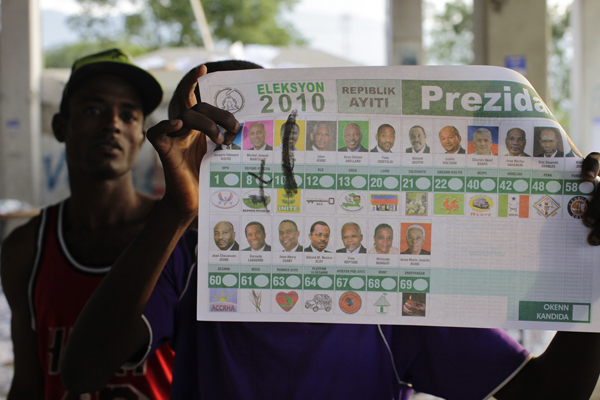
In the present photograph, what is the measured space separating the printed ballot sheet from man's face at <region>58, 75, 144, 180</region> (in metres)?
0.69

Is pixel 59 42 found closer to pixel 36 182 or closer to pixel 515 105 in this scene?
pixel 36 182

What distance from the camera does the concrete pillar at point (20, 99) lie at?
795cm

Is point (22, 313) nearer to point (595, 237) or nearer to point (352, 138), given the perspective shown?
point (352, 138)

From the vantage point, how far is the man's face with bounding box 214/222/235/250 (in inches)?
43.0

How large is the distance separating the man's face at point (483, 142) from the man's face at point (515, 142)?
0.04 metres

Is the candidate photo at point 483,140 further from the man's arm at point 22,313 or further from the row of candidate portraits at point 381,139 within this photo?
the man's arm at point 22,313

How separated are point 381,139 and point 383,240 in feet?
0.75

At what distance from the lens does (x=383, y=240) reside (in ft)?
3.59

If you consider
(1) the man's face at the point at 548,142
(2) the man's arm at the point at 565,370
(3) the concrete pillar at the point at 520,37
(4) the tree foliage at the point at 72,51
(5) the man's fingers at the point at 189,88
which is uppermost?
(4) the tree foliage at the point at 72,51

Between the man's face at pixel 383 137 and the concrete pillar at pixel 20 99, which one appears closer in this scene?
the man's face at pixel 383 137

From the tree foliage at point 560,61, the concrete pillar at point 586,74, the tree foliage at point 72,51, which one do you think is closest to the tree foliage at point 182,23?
the tree foliage at point 72,51

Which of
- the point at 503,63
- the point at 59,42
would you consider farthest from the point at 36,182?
the point at 59,42

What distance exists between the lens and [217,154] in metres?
1.08

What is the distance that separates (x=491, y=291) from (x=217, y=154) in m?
0.69
